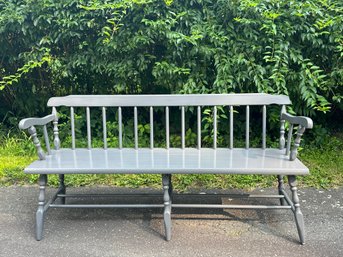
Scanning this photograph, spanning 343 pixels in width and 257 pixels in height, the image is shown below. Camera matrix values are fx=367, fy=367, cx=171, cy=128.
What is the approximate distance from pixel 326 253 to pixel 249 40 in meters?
2.22

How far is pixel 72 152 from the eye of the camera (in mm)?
3326

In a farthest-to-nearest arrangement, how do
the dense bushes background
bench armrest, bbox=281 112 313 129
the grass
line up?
the grass
the dense bushes background
bench armrest, bbox=281 112 313 129

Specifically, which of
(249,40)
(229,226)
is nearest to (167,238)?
(229,226)

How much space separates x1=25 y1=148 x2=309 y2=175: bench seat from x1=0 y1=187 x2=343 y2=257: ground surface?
1.76ft

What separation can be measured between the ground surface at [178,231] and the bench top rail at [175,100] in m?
0.96

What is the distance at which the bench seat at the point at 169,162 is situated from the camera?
273 cm

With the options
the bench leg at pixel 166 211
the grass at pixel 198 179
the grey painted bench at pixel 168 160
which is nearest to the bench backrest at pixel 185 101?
the grey painted bench at pixel 168 160

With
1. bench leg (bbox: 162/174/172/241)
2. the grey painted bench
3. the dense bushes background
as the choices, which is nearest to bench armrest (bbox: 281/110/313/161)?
the grey painted bench

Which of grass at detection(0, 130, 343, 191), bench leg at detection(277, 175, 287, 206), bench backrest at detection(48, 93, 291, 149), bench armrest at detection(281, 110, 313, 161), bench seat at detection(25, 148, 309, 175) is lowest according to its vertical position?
grass at detection(0, 130, 343, 191)

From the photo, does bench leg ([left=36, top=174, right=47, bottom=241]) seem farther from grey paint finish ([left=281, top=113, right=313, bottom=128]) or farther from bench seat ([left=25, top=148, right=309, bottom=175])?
grey paint finish ([left=281, top=113, right=313, bottom=128])

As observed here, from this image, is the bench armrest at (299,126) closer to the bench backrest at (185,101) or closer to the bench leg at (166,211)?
the bench backrest at (185,101)

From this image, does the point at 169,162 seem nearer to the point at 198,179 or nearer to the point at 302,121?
the point at 302,121

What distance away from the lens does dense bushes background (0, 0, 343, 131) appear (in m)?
3.74

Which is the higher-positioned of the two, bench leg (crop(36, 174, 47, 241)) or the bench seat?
the bench seat
